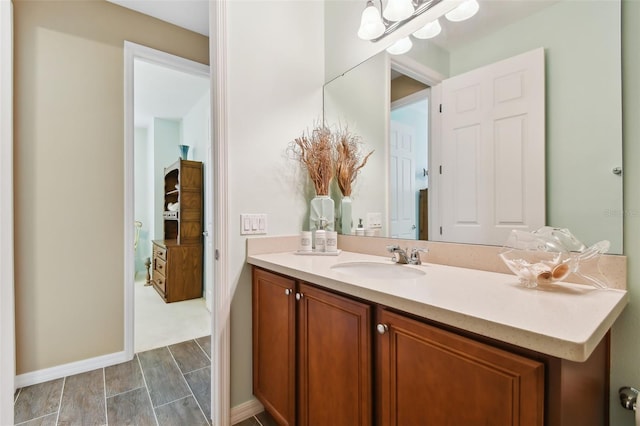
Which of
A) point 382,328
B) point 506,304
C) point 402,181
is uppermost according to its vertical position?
point 402,181

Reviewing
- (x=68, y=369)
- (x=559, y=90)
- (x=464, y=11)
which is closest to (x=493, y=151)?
(x=559, y=90)

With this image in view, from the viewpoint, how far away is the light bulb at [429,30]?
4.43 ft

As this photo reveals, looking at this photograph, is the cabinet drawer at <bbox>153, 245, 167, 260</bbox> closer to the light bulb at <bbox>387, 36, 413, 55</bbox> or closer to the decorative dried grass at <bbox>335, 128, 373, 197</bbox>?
the decorative dried grass at <bbox>335, 128, 373, 197</bbox>

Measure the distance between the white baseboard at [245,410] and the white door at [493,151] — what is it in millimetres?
1327

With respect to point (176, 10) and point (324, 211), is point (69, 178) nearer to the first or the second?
point (176, 10)

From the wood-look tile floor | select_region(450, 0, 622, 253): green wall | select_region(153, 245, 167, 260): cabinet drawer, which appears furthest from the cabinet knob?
select_region(153, 245, 167, 260): cabinet drawer

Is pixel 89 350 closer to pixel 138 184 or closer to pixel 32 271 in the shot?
pixel 32 271

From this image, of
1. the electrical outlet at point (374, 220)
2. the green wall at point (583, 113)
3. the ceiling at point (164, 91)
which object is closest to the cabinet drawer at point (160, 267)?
the ceiling at point (164, 91)

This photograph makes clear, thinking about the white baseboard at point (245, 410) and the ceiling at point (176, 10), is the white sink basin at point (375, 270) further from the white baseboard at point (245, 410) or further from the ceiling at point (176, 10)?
the ceiling at point (176, 10)

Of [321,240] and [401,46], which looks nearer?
[401,46]

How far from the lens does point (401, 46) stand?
1512mm

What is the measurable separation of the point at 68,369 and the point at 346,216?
2.19 meters

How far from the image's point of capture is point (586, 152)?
0.93 meters

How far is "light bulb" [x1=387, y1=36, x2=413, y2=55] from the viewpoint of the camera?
1479 millimetres
